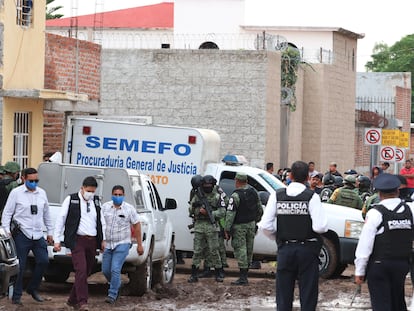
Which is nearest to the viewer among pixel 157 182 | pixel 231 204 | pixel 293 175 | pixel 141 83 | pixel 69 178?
pixel 293 175

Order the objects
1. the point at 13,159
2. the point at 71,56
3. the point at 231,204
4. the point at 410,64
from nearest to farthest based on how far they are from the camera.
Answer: the point at 231,204, the point at 13,159, the point at 71,56, the point at 410,64

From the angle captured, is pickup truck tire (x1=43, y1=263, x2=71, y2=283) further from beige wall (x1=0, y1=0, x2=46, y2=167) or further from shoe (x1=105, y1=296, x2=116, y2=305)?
beige wall (x1=0, y1=0, x2=46, y2=167)

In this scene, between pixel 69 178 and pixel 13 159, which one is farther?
pixel 13 159

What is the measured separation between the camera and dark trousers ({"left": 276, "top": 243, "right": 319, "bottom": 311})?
457 inches

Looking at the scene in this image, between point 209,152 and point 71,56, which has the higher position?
point 71,56

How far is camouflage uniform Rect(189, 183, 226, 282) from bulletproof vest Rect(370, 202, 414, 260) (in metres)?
7.84

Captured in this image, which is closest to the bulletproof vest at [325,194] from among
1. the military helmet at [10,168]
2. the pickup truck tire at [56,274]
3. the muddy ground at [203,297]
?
the muddy ground at [203,297]

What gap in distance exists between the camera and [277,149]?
1328 inches

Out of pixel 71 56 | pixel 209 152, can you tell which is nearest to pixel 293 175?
pixel 209 152

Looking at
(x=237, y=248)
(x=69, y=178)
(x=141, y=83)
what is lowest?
(x=237, y=248)

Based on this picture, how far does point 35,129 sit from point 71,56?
2.60 m

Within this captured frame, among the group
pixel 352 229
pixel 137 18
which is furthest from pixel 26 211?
pixel 137 18

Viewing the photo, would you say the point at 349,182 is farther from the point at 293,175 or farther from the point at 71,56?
the point at 293,175

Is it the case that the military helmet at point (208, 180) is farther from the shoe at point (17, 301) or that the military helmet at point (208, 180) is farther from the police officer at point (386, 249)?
the police officer at point (386, 249)
